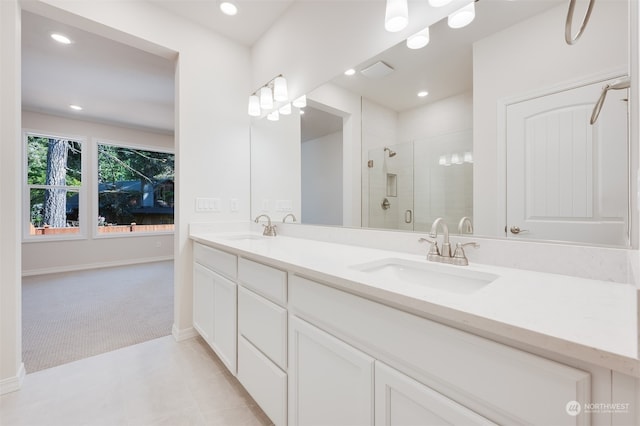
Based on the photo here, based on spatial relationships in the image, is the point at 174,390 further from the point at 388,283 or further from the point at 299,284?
the point at 388,283

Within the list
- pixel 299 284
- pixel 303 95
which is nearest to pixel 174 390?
pixel 299 284

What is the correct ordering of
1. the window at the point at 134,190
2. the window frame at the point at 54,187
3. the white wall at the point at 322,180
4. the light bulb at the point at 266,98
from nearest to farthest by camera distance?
the white wall at the point at 322,180 → the light bulb at the point at 266,98 → the window frame at the point at 54,187 → the window at the point at 134,190

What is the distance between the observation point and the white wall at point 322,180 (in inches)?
71.4

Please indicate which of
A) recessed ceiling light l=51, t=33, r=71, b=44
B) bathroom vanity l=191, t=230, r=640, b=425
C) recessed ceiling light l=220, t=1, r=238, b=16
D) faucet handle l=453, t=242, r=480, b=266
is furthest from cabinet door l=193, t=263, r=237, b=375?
recessed ceiling light l=51, t=33, r=71, b=44

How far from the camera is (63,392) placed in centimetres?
155

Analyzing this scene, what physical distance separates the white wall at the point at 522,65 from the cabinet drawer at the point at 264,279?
2.79ft

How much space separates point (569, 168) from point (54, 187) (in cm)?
638

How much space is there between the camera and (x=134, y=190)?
535 centimetres

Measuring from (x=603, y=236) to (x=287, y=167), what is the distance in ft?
6.33

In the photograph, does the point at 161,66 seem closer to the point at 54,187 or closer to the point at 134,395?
the point at 134,395

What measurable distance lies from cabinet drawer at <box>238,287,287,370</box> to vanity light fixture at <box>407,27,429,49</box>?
4.63ft

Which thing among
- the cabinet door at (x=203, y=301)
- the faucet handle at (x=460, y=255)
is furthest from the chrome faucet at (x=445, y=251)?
the cabinet door at (x=203, y=301)

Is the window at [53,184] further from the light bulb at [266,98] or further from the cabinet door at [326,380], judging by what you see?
the cabinet door at [326,380]
